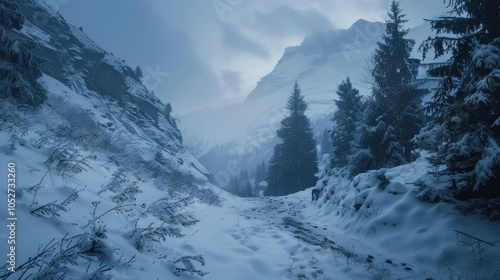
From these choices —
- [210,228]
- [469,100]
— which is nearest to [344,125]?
[469,100]

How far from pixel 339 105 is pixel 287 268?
2073 centimetres

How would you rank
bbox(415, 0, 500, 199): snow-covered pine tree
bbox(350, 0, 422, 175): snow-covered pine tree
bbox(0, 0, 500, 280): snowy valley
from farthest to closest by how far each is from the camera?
bbox(350, 0, 422, 175): snow-covered pine tree < bbox(415, 0, 500, 199): snow-covered pine tree < bbox(0, 0, 500, 280): snowy valley

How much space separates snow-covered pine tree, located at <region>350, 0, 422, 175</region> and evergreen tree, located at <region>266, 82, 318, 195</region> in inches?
533

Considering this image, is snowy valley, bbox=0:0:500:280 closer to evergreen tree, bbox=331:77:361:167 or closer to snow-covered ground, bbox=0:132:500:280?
snow-covered ground, bbox=0:132:500:280

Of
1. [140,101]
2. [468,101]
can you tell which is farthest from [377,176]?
[140,101]

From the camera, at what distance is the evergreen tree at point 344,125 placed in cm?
2169

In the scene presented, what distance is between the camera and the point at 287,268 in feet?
14.8

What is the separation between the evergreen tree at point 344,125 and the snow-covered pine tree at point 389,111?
16.8ft

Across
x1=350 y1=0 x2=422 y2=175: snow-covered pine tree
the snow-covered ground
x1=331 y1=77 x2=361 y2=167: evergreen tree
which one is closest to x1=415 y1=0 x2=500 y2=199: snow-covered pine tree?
the snow-covered ground

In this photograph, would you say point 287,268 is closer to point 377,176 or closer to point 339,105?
point 377,176

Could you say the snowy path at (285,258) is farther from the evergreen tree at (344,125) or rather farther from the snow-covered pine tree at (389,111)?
the evergreen tree at (344,125)

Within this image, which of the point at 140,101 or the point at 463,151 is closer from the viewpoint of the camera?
the point at 463,151

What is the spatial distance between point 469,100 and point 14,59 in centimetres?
1711

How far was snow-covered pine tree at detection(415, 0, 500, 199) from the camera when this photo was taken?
4988 millimetres
